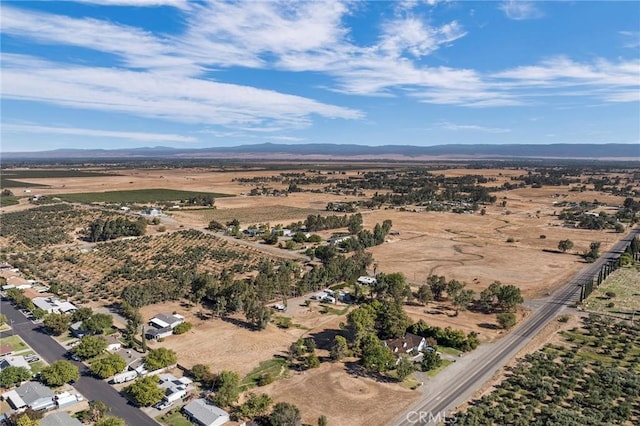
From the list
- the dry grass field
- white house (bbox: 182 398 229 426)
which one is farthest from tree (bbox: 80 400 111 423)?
the dry grass field

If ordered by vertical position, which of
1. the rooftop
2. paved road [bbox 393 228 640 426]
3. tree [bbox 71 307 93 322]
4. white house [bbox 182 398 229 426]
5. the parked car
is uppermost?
tree [bbox 71 307 93 322]

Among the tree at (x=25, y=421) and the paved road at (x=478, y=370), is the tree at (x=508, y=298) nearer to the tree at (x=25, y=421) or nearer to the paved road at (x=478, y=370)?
the paved road at (x=478, y=370)

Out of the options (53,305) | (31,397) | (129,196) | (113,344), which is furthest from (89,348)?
(129,196)

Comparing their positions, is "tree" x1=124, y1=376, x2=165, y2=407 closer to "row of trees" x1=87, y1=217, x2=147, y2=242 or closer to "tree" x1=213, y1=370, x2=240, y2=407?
"tree" x1=213, y1=370, x2=240, y2=407

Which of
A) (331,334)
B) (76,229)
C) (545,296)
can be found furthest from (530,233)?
(76,229)

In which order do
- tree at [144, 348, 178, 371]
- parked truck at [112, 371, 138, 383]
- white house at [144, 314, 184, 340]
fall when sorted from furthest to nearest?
white house at [144, 314, 184, 340] → tree at [144, 348, 178, 371] → parked truck at [112, 371, 138, 383]
